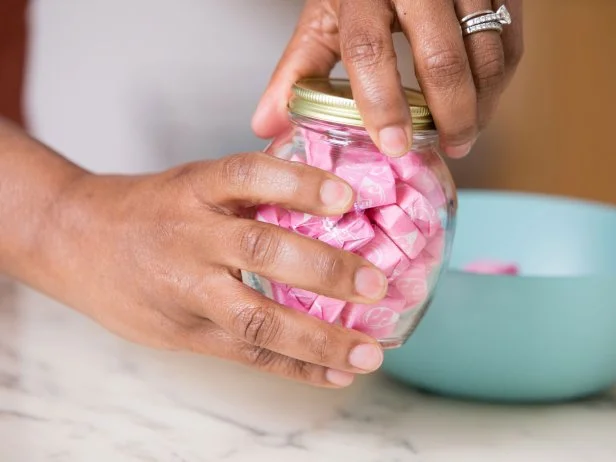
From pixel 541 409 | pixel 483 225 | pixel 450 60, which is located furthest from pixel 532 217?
pixel 450 60

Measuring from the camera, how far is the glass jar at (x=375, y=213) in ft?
2.29

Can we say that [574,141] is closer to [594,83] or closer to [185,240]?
[594,83]

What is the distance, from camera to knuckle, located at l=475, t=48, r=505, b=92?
0.76 meters

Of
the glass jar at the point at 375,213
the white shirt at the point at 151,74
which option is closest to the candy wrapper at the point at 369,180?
the glass jar at the point at 375,213

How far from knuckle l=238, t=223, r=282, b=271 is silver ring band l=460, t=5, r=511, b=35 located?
0.76ft

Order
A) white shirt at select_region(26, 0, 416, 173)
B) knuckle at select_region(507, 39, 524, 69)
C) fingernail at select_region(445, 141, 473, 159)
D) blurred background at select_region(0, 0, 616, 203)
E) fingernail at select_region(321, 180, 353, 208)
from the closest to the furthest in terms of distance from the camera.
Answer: fingernail at select_region(321, 180, 353, 208) < fingernail at select_region(445, 141, 473, 159) < knuckle at select_region(507, 39, 524, 69) < white shirt at select_region(26, 0, 416, 173) < blurred background at select_region(0, 0, 616, 203)

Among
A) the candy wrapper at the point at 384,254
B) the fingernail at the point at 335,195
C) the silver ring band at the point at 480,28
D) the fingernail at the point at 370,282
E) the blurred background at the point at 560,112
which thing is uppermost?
the silver ring band at the point at 480,28

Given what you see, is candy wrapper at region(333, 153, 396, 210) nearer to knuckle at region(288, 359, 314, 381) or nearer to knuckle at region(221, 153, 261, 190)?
knuckle at region(221, 153, 261, 190)

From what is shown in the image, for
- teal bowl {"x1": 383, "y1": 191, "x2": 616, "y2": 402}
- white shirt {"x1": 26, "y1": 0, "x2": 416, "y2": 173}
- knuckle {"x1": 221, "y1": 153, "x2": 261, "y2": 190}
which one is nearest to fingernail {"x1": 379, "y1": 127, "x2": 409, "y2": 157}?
knuckle {"x1": 221, "y1": 153, "x2": 261, "y2": 190}

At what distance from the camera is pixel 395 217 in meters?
0.69

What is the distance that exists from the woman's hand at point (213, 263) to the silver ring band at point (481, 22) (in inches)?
7.2

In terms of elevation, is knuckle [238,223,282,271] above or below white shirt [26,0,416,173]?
above

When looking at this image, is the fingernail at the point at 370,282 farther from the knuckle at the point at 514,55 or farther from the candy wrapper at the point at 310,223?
the knuckle at the point at 514,55

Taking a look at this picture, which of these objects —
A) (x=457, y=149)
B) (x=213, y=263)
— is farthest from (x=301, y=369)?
(x=457, y=149)
